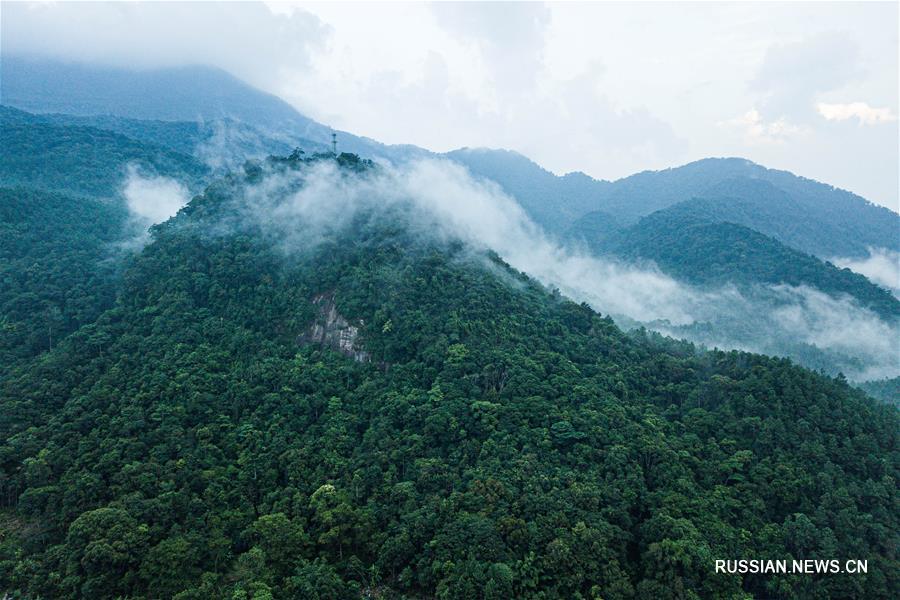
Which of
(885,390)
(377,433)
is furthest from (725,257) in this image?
(377,433)

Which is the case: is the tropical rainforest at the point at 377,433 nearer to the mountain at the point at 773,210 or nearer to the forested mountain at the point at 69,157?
the forested mountain at the point at 69,157

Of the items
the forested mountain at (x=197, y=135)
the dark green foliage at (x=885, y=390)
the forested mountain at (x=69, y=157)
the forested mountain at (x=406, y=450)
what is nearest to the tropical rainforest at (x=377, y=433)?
the forested mountain at (x=406, y=450)

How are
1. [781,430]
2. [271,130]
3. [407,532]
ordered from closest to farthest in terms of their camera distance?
1. [407,532]
2. [781,430]
3. [271,130]

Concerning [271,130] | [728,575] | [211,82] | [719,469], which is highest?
[211,82]

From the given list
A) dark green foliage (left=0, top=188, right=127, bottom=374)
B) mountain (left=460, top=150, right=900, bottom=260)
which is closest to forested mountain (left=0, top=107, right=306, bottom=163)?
dark green foliage (left=0, top=188, right=127, bottom=374)

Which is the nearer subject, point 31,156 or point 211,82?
point 31,156

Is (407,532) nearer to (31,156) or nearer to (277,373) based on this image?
(277,373)

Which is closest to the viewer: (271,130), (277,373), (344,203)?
(277,373)

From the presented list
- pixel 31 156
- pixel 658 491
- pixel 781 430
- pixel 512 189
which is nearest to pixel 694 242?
pixel 512 189
